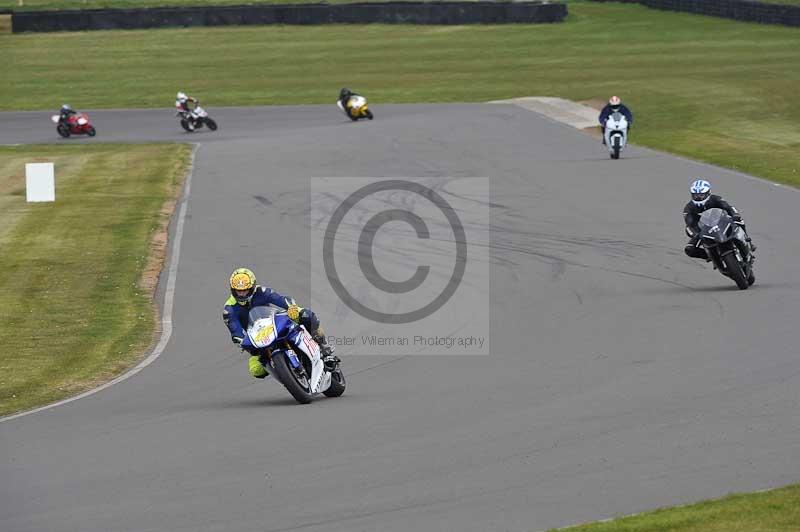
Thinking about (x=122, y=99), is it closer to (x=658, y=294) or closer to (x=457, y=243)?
(x=457, y=243)

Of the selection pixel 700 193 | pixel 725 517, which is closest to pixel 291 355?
pixel 725 517

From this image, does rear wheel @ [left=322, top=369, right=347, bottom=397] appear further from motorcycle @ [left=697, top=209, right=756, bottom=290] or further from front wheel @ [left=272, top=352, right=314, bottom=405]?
motorcycle @ [left=697, top=209, right=756, bottom=290]

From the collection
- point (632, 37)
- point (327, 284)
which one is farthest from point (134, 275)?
point (632, 37)

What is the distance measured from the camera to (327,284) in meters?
20.1

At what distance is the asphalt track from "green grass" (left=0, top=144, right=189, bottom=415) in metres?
0.75

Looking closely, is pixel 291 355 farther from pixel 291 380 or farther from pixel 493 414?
pixel 493 414

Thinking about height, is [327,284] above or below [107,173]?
above

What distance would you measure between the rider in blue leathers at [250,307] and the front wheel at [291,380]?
29 cm

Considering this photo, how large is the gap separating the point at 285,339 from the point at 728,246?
7.44m

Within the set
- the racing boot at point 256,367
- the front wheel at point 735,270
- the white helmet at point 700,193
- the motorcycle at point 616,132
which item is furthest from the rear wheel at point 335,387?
the motorcycle at point 616,132

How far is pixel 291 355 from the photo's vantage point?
43.0ft

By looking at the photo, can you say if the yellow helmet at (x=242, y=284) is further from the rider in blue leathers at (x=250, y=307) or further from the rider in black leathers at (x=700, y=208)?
the rider in black leathers at (x=700, y=208)

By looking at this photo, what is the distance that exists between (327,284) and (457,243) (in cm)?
368

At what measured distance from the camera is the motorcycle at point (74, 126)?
45.7 m
